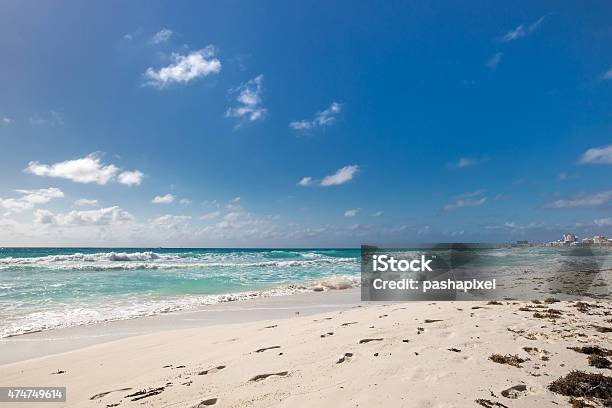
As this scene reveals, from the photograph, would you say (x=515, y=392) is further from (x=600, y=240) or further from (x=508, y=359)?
(x=600, y=240)

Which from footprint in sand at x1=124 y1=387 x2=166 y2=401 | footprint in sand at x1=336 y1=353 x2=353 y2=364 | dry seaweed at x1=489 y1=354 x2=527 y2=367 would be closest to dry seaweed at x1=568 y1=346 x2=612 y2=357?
dry seaweed at x1=489 y1=354 x2=527 y2=367

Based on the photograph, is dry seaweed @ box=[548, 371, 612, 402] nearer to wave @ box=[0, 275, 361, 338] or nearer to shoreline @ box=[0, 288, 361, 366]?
shoreline @ box=[0, 288, 361, 366]

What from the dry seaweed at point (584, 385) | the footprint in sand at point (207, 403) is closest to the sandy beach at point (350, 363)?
the footprint in sand at point (207, 403)

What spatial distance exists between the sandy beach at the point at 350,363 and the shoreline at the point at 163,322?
0.75 meters

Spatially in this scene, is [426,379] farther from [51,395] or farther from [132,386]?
[51,395]

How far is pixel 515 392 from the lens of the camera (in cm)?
344

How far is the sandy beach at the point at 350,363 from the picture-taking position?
3576mm

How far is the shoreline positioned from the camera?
729 cm

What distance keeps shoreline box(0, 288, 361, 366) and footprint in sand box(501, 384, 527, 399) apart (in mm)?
7232

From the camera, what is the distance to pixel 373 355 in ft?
15.7

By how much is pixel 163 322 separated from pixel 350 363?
7.07m

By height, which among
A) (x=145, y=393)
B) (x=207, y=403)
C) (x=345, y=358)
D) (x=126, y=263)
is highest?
(x=345, y=358)

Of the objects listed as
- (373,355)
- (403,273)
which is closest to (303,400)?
(373,355)

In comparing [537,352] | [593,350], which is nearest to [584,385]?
[537,352]
